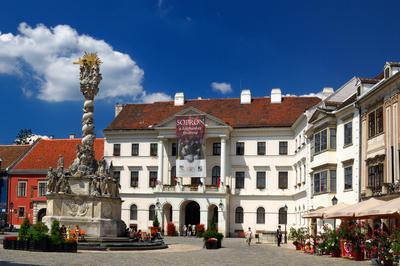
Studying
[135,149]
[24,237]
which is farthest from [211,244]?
[135,149]

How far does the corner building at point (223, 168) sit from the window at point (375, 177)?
23417 millimetres

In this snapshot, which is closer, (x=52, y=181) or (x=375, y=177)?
(x=52, y=181)

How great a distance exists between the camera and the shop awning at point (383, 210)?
23.4 m

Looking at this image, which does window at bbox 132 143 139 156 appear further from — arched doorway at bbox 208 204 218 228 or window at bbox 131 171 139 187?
arched doorway at bbox 208 204 218 228

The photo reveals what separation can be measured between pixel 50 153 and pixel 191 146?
20.1 meters

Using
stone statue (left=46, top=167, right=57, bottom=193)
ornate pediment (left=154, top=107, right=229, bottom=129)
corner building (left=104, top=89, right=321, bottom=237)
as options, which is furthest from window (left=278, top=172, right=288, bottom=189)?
stone statue (left=46, top=167, right=57, bottom=193)

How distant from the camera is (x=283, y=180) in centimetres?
6400

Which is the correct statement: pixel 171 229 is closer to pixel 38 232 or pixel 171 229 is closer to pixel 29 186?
pixel 29 186

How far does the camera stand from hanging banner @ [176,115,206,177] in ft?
202

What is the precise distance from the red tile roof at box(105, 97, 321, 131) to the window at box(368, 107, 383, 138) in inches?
1059

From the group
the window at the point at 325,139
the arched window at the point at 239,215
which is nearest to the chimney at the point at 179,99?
the arched window at the point at 239,215

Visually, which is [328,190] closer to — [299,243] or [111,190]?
[299,243]

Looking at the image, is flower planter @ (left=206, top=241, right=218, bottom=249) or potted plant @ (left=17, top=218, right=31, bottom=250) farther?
flower planter @ (left=206, top=241, right=218, bottom=249)

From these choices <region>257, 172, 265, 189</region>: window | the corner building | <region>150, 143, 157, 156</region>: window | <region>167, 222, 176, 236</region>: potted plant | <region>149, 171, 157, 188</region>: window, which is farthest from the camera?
<region>150, 143, 157, 156</region>: window
